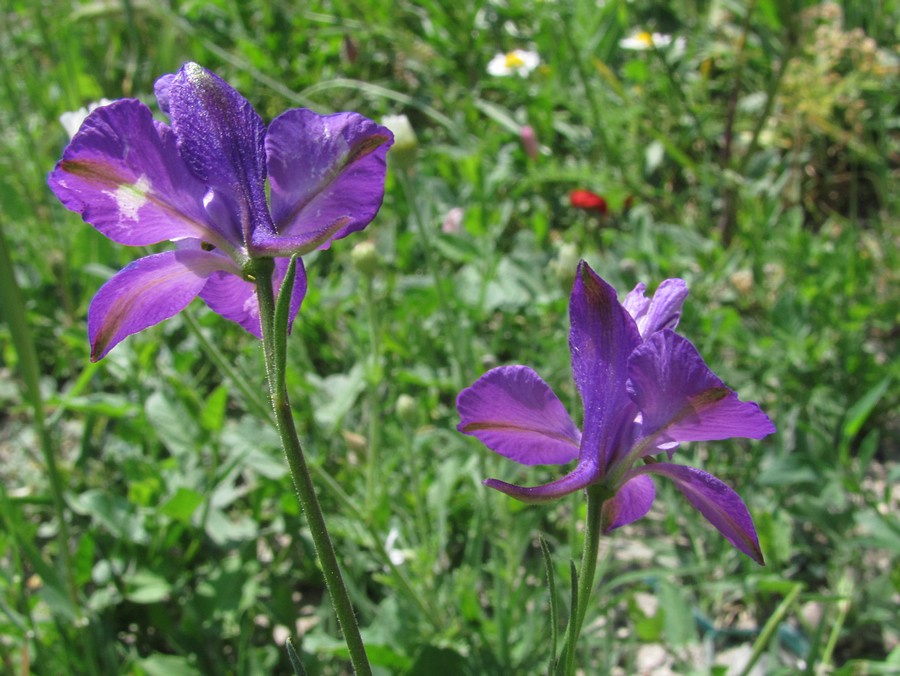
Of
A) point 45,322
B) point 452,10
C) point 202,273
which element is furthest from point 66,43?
point 202,273

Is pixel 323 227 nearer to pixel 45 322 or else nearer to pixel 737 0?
pixel 45 322

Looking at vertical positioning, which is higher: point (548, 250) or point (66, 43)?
point (66, 43)

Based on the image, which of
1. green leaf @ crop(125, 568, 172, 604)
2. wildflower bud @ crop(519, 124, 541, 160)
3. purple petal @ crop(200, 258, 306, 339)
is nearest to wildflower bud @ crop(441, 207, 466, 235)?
wildflower bud @ crop(519, 124, 541, 160)

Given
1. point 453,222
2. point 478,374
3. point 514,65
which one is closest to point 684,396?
point 478,374

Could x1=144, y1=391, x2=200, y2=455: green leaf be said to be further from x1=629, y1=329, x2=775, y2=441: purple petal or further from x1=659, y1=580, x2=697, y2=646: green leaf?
x1=629, y1=329, x2=775, y2=441: purple petal

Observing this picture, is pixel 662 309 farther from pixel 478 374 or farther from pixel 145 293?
pixel 478 374

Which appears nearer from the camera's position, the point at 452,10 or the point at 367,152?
the point at 367,152

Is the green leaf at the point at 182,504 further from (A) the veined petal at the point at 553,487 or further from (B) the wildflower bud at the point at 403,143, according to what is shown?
(A) the veined petal at the point at 553,487
